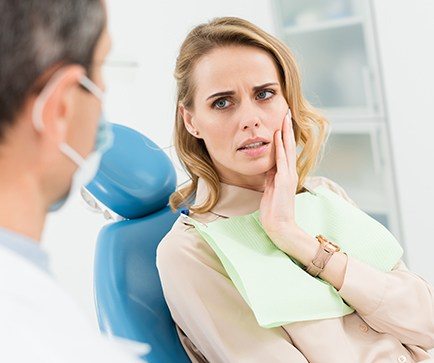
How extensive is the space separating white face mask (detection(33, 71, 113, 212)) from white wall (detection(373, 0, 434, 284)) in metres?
1.92

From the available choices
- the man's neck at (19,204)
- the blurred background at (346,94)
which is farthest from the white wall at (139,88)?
the man's neck at (19,204)

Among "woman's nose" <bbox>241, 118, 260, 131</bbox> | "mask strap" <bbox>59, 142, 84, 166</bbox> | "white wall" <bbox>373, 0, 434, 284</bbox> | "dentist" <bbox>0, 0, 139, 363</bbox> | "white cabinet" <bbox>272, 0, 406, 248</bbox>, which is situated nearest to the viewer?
"dentist" <bbox>0, 0, 139, 363</bbox>

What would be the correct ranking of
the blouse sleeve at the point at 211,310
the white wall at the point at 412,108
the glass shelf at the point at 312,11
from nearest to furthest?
the blouse sleeve at the point at 211,310
the white wall at the point at 412,108
the glass shelf at the point at 312,11

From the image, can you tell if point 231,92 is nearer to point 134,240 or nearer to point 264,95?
point 264,95

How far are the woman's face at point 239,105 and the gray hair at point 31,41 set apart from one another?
676 millimetres

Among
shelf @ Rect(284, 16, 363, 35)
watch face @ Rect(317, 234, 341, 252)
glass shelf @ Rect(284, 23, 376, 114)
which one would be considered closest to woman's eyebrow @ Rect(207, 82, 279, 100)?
watch face @ Rect(317, 234, 341, 252)

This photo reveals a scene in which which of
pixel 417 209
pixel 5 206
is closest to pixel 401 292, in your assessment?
pixel 5 206

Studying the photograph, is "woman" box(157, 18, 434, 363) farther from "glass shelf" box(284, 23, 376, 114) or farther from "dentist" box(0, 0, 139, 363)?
"glass shelf" box(284, 23, 376, 114)

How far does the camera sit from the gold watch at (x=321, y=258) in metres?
1.31

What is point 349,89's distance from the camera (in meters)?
3.00

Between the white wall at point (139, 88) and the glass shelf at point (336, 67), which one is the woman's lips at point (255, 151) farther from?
the white wall at point (139, 88)

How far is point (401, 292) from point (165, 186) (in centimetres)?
56

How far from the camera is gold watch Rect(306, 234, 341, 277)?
1.31 metres

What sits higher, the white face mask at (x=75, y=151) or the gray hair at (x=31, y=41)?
the gray hair at (x=31, y=41)
